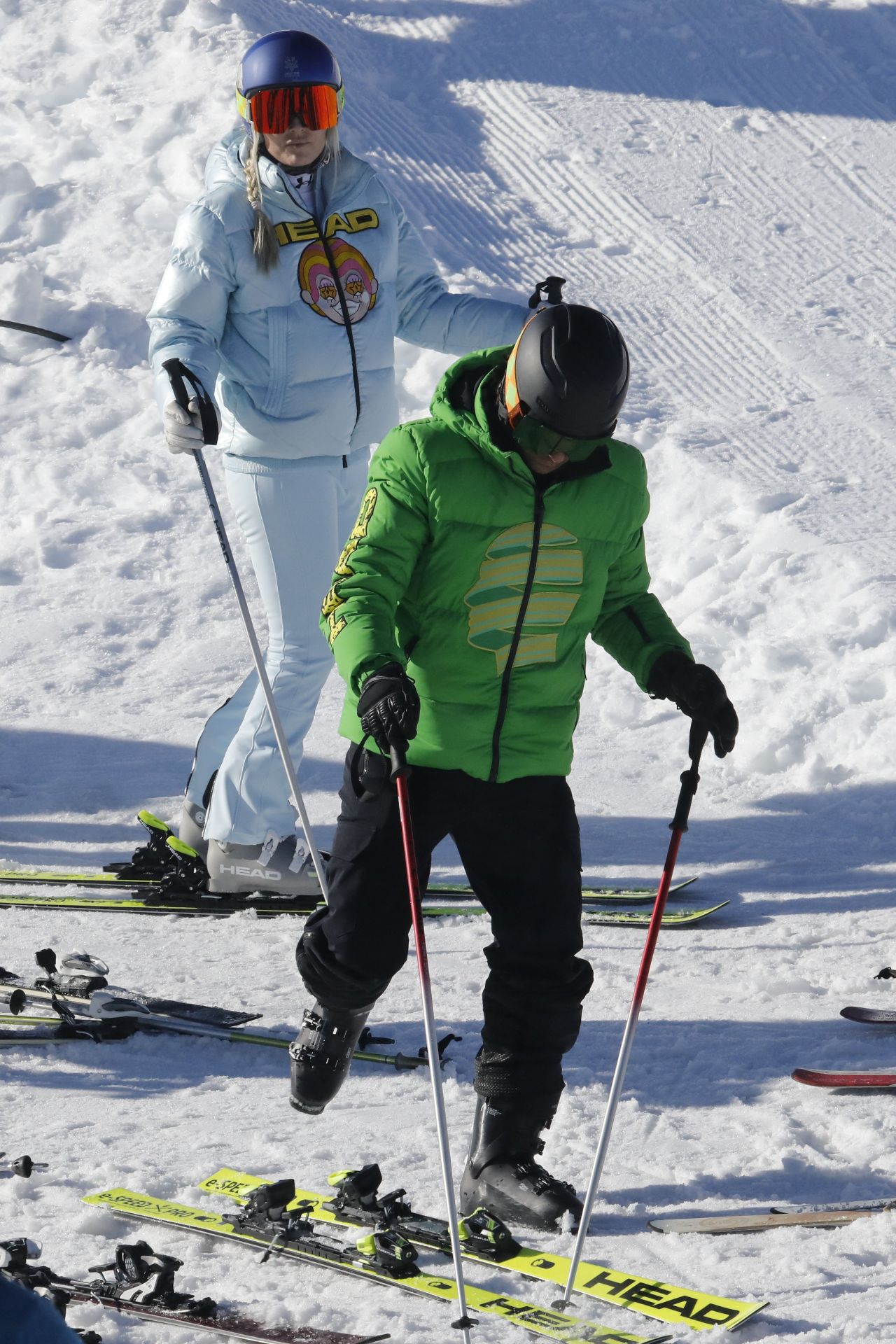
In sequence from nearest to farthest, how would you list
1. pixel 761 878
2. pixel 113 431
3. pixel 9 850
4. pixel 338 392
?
pixel 338 392 → pixel 761 878 → pixel 9 850 → pixel 113 431

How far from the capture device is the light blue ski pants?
16.8 feet

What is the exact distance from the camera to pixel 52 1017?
4375 millimetres

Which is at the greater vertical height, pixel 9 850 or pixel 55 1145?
pixel 55 1145

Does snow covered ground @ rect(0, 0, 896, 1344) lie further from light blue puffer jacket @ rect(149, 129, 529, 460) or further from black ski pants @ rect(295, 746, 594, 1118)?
light blue puffer jacket @ rect(149, 129, 529, 460)

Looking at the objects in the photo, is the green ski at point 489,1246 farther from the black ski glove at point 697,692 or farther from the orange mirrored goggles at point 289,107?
the orange mirrored goggles at point 289,107

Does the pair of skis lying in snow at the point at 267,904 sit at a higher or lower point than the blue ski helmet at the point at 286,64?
lower

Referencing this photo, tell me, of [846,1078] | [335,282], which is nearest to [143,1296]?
[846,1078]

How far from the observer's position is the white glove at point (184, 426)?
14.8 feet

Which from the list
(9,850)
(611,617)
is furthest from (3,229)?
(611,617)

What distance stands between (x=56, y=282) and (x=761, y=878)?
281 inches

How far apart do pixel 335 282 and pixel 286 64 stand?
629 mm

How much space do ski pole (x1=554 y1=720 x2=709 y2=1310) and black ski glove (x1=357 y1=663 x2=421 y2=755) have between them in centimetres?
57

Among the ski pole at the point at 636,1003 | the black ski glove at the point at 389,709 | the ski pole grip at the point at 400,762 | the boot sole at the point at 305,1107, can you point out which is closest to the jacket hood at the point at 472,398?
the black ski glove at the point at 389,709

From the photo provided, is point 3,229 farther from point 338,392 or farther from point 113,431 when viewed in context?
point 338,392
